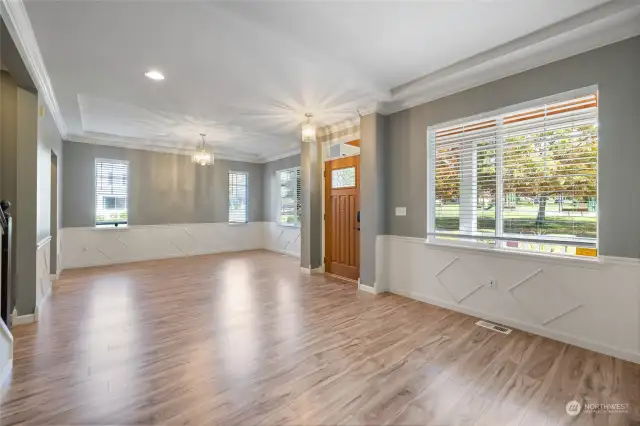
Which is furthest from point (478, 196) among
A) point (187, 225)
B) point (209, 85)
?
point (187, 225)

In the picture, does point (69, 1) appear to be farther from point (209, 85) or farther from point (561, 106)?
point (561, 106)

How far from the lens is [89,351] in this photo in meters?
2.61

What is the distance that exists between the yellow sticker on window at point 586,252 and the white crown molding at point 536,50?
71.9 inches

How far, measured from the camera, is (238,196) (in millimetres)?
8555

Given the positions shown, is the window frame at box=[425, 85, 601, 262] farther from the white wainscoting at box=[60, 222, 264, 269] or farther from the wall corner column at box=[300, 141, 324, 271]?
the white wainscoting at box=[60, 222, 264, 269]

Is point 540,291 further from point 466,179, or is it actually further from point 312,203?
point 312,203

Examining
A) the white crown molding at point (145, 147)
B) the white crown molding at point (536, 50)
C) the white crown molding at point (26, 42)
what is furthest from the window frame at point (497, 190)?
the white crown molding at point (145, 147)

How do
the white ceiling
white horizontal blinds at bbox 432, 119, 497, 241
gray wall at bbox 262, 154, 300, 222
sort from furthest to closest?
gray wall at bbox 262, 154, 300, 222
white horizontal blinds at bbox 432, 119, 497, 241
the white ceiling

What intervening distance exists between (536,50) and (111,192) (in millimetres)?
7687

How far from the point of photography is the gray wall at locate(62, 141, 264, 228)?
6.17 m

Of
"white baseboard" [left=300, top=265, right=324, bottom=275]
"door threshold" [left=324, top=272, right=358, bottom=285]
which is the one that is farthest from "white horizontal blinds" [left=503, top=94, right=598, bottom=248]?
"white baseboard" [left=300, top=265, right=324, bottom=275]

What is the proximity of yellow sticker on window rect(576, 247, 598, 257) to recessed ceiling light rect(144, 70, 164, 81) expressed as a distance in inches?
184

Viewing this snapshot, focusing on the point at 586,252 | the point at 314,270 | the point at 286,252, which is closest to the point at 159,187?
the point at 286,252

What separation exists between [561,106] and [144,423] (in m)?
4.25
